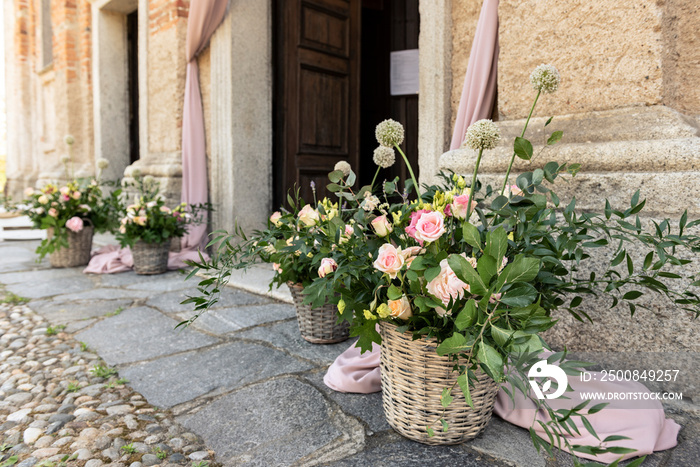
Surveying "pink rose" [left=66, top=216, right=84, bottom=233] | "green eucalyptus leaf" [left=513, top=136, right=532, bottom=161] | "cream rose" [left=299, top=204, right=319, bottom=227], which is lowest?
"pink rose" [left=66, top=216, right=84, bottom=233]

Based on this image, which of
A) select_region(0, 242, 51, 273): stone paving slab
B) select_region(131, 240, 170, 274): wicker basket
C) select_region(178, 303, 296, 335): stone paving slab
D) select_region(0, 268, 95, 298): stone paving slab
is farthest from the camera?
select_region(0, 242, 51, 273): stone paving slab

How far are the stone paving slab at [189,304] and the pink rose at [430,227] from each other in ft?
6.83

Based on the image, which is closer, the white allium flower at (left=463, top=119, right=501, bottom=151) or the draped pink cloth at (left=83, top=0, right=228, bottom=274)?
the white allium flower at (left=463, top=119, right=501, bottom=151)

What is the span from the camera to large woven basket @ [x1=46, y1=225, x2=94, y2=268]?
14.2 feet

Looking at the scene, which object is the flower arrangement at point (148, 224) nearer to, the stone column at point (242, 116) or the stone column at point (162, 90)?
the stone column at point (242, 116)

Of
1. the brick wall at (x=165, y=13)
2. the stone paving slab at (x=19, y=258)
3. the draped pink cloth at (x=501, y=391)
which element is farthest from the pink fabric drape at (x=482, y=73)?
the stone paving slab at (x=19, y=258)

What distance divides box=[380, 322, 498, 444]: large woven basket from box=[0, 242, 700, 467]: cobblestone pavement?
1.9 inches

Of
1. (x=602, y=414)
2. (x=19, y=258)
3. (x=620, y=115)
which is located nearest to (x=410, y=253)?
(x=602, y=414)

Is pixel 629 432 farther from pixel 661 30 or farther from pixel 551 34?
pixel 551 34

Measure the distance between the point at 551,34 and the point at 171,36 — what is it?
401 cm

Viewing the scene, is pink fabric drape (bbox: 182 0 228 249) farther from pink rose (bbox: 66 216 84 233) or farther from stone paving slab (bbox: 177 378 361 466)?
stone paving slab (bbox: 177 378 361 466)

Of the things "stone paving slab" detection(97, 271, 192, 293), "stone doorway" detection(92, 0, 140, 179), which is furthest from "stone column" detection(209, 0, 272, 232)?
"stone doorway" detection(92, 0, 140, 179)

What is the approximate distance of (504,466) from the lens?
131 cm

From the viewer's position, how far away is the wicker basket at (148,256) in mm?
4004
